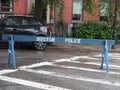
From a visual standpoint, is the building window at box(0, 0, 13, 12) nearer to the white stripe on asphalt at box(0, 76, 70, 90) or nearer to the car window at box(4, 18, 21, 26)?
the car window at box(4, 18, 21, 26)

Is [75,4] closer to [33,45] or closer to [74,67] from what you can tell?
[33,45]

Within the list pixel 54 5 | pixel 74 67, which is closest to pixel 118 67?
pixel 74 67

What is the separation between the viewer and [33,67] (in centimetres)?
1108

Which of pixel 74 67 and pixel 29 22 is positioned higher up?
pixel 29 22

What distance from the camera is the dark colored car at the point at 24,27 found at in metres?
16.3

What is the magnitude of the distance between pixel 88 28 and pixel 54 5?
168 inches

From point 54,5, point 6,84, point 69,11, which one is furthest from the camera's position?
point 69,11

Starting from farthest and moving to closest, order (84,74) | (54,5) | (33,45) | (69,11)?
1. (69,11)
2. (54,5)
3. (33,45)
4. (84,74)

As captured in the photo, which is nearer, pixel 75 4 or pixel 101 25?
pixel 101 25

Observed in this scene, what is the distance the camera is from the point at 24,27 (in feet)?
54.0

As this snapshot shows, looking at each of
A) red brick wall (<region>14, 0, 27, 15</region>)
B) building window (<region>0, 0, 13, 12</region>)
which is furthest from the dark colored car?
red brick wall (<region>14, 0, 27, 15</region>)

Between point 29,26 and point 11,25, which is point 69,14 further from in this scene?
point 11,25

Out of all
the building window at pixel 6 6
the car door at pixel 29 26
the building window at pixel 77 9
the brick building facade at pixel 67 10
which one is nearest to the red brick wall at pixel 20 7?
the brick building facade at pixel 67 10

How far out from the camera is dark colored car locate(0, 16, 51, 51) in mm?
16344
